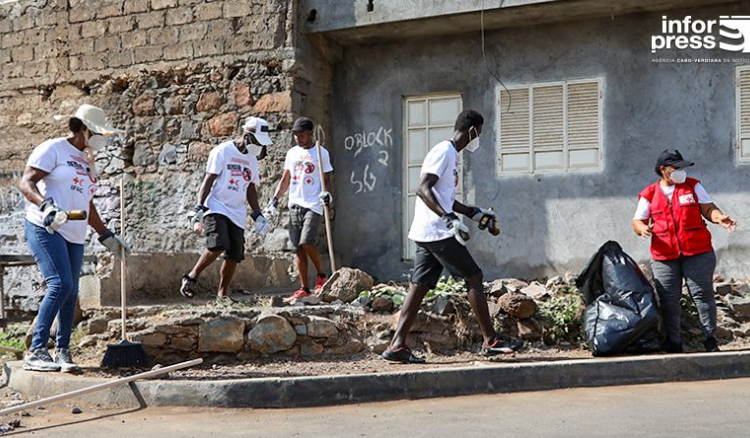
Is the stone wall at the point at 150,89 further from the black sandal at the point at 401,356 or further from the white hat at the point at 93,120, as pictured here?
the white hat at the point at 93,120

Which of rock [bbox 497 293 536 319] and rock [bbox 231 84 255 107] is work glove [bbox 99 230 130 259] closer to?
rock [bbox 497 293 536 319]

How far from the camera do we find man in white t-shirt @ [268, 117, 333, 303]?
8766 millimetres

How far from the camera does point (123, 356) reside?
6.61 meters

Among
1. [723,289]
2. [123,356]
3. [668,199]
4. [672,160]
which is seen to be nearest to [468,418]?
[123,356]

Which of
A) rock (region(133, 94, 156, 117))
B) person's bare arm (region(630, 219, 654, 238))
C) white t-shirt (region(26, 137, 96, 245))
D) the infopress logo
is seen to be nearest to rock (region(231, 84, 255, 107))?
rock (region(133, 94, 156, 117))

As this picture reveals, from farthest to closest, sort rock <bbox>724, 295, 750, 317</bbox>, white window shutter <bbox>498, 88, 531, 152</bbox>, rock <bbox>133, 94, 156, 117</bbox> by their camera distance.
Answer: rock <bbox>133, 94, 156, 117</bbox>, white window shutter <bbox>498, 88, 531, 152</bbox>, rock <bbox>724, 295, 750, 317</bbox>

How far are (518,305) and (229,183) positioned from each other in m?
2.58

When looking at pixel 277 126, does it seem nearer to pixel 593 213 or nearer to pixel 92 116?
pixel 593 213

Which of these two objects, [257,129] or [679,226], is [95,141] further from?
[679,226]

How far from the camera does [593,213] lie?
33.9 ft

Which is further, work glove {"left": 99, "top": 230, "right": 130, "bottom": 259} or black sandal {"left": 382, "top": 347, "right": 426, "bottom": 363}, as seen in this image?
black sandal {"left": 382, "top": 347, "right": 426, "bottom": 363}

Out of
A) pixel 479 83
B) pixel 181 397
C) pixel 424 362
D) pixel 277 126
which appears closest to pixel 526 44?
pixel 479 83

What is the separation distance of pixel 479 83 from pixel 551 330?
396 centimetres

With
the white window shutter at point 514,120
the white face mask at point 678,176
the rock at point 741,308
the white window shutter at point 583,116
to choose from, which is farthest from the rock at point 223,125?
the rock at point 741,308
